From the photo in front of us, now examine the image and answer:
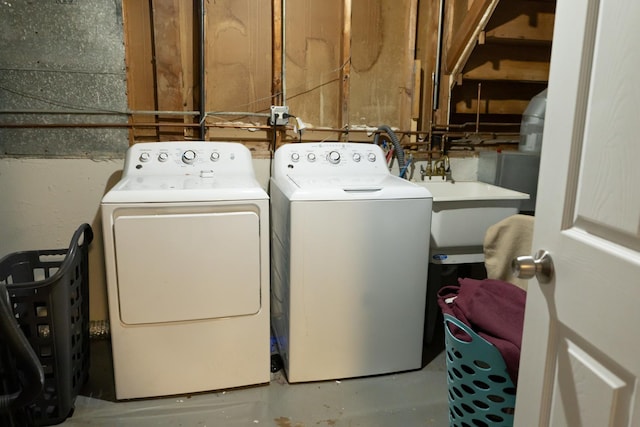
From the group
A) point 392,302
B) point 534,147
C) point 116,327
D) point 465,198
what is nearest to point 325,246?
point 392,302

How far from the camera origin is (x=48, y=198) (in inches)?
91.2

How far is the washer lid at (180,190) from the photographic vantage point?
178 cm

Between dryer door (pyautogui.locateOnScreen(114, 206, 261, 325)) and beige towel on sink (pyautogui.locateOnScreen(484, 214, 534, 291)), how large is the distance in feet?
2.94

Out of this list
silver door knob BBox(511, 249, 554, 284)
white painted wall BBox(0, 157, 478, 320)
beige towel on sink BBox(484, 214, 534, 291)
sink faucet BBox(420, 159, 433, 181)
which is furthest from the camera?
sink faucet BBox(420, 159, 433, 181)

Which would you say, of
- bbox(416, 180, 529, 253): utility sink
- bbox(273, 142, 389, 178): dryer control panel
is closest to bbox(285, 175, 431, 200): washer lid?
bbox(273, 142, 389, 178): dryer control panel


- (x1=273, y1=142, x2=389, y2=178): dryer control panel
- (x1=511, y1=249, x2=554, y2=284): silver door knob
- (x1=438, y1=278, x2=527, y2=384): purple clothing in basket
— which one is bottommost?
(x1=438, y1=278, x2=527, y2=384): purple clothing in basket

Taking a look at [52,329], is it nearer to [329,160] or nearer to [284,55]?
[329,160]

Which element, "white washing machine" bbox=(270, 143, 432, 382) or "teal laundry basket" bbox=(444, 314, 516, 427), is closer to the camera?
"teal laundry basket" bbox=(444, 314, 516, 427)

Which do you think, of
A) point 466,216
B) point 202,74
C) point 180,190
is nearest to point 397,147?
point 466,216

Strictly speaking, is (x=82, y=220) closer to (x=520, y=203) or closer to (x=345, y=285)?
(x=345, y=285)

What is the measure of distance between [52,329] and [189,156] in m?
0.93

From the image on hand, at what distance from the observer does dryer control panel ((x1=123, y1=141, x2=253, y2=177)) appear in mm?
2166

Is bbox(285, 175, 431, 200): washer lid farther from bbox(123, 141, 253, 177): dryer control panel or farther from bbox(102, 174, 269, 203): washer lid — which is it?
bbox(123, 141, 253, 177): dryer control panel

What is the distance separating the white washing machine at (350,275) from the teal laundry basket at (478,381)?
66 cm
